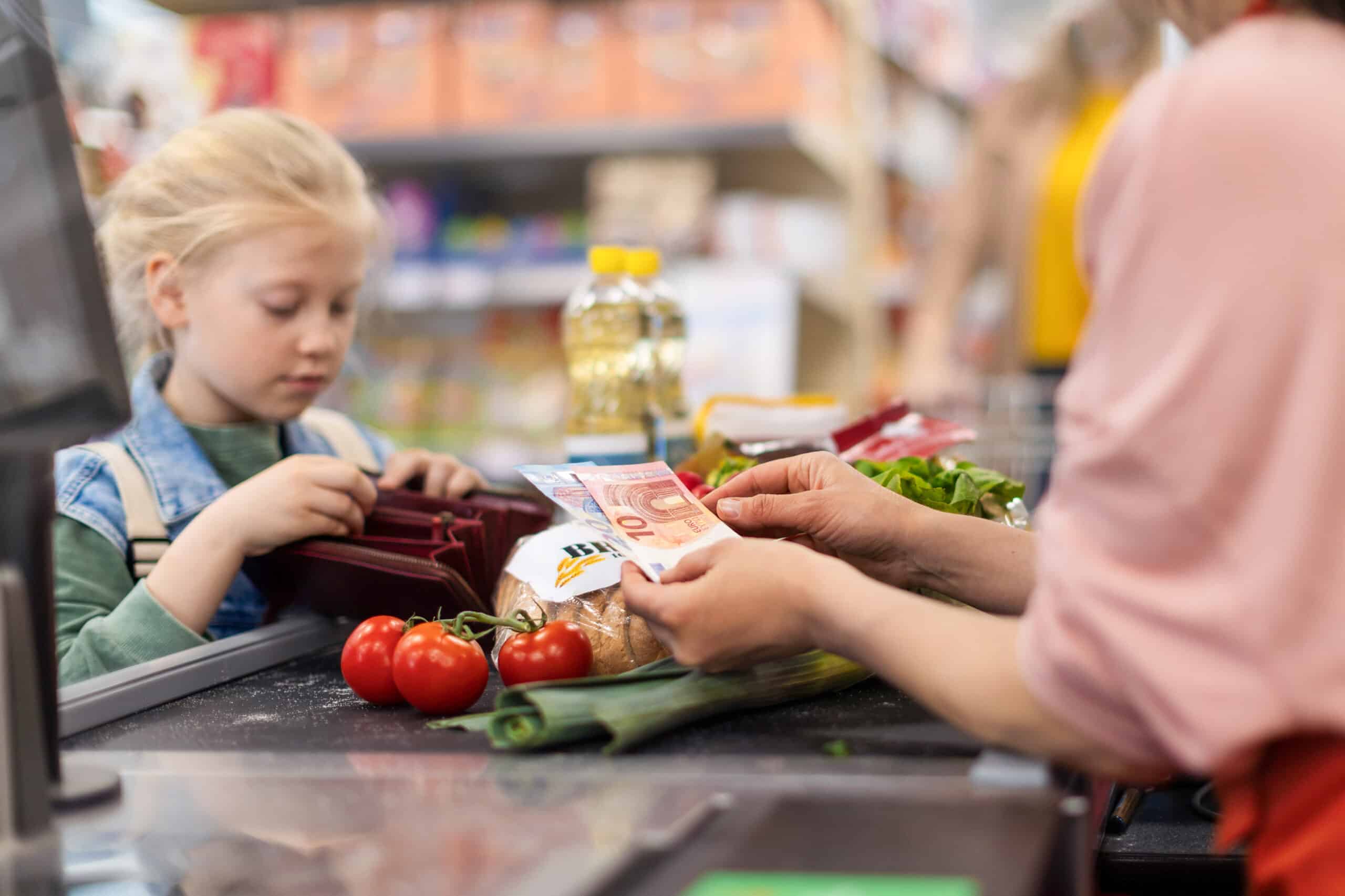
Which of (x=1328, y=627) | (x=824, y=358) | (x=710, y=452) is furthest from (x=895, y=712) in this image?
(x=824, y=358)

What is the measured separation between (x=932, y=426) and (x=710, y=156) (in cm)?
299

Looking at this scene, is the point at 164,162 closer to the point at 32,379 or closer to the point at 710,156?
the point at 32,379

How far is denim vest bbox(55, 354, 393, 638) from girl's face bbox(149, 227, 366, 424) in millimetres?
91

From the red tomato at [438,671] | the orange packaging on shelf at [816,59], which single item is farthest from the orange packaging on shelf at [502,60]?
the red tomato at [438,671]

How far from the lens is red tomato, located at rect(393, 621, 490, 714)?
1254mm

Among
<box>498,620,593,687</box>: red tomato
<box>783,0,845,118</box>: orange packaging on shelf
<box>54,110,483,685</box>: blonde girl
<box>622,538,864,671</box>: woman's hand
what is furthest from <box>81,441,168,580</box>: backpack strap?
<box>783,0,845,118</box>: orange packaging on shelf

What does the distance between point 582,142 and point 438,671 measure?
3432 mm

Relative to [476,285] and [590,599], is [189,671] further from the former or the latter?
Result: [476,285]

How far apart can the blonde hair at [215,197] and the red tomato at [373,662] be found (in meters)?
0.95

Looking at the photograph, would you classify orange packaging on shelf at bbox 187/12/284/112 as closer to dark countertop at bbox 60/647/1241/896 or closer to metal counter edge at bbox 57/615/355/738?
metal counter edge at bbox 57/615/355/738

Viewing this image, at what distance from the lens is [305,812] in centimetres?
98

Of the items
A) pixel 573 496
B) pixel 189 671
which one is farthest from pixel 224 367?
pixel 573 496

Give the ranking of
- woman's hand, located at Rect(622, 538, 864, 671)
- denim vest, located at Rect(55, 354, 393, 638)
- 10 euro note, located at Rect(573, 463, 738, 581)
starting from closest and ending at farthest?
woman's hand, located at Rect(622, 538, 864, 671), 10 euro note, located at Rect(573, 463, 738, 581), denim vest, located at Rect(55, 354, 393, 638)

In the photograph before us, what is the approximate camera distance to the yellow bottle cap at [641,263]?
2127 millimetres
